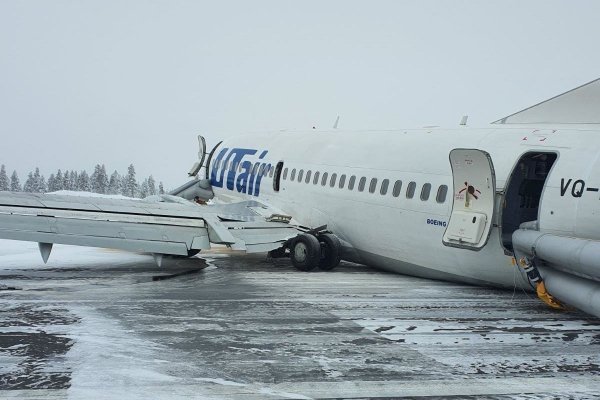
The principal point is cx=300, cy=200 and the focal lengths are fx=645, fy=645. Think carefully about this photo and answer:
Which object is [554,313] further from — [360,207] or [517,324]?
[360,207]

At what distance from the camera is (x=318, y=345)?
8.52 m

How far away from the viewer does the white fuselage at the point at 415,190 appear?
11.5 metres

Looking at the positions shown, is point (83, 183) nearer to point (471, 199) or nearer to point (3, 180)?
point (3, 180)

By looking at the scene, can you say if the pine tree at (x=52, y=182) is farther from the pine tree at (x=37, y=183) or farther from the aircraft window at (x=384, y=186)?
the aircraft window at (x=384, y=186)

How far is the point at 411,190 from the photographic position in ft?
46.8

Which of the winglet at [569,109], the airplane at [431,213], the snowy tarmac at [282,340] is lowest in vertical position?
the snowy tarmac at [282,340]

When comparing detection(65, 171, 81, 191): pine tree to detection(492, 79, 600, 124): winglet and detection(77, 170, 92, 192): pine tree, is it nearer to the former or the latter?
detection(77, 170, 92, 192): pine tree

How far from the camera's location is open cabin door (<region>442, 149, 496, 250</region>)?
12.4m

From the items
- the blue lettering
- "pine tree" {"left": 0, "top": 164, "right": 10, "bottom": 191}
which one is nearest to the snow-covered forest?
"pine tree" {"left": 0, "top": 164, "right": 10, "bottom": 191}

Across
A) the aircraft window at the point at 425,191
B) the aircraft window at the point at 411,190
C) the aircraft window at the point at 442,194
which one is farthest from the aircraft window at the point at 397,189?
the aircraft window at the point at 442,194

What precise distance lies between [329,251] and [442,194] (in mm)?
3766

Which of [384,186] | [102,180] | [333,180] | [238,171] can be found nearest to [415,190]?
[384,186]

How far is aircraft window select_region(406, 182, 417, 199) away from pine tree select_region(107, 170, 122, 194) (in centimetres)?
5544

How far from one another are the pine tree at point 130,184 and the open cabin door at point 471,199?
5642 cm
